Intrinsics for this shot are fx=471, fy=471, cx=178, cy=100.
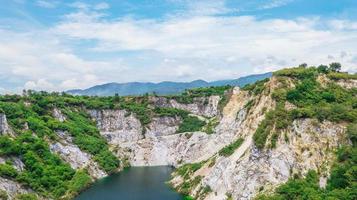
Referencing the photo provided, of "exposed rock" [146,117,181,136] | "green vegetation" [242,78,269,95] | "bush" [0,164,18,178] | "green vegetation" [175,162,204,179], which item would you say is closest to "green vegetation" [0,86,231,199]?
"bush" [0,164,18,178]

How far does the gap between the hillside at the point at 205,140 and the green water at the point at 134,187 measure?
232cm

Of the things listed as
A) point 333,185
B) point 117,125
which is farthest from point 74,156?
point 333,185

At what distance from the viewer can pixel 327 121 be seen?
200 ft

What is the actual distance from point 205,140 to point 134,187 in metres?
26.6

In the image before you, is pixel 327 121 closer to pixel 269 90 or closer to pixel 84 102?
pixel 269 90

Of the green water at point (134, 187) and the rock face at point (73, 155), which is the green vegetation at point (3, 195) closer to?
the green water at point (134, 187)

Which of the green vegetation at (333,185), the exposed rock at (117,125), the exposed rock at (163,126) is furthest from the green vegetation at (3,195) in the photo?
the exposed rock at (163,126)

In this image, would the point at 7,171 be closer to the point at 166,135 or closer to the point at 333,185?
the point at 333,185

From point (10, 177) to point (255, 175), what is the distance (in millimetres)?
37372

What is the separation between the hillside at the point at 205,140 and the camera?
195 ft

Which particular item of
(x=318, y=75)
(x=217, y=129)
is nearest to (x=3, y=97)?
(x=217, y=129)

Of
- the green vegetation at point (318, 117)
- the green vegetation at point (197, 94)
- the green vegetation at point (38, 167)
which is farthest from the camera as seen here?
the green vegetation at point (197, 94)

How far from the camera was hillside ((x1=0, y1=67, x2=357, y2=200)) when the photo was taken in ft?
195

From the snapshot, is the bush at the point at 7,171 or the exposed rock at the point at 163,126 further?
the exposed rock at the point at 163,126
